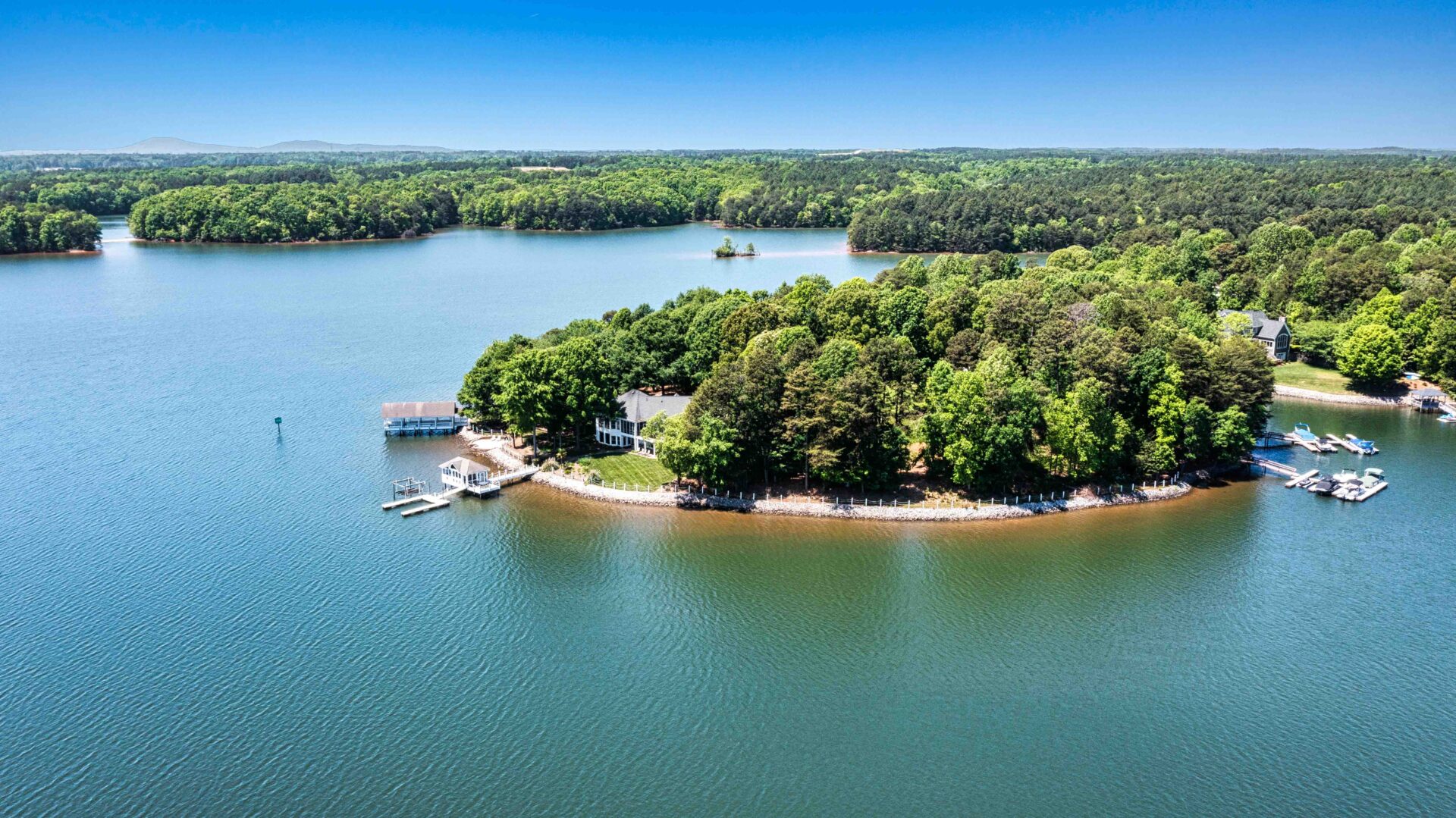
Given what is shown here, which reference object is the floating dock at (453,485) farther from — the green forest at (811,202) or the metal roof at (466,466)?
the green forest at (811,202)

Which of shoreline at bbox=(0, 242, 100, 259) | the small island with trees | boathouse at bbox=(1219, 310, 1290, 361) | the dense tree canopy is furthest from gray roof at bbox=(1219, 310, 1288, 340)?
shoreline at bbox=(0, 242, 100, 259)

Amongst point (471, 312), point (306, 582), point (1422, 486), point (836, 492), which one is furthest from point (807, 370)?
point (471, 312)

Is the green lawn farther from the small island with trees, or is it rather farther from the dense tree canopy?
the small island with trees

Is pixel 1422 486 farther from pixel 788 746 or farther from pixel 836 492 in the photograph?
pixel 788 746

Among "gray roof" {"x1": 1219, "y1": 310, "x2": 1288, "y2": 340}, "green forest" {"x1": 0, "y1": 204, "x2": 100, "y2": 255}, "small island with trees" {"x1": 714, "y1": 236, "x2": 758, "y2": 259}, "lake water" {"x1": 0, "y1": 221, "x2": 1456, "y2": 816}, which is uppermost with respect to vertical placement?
"green forest" {"x1": 0, "y1": 204, "x2": 100, "y2": 255}

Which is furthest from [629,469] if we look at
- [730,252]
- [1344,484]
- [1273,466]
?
[730,252]

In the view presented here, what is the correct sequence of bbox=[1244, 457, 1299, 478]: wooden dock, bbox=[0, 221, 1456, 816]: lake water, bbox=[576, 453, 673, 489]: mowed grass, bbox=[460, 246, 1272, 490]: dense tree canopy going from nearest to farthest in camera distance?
1. bbox=[0, 221, 1456, 816]: lake water
2. bbox=[460, 246, 1272, 490]: dense tree canopy
3. bbox=[576, 453, 673, 489]: mowed grass
4. bbox=[1244, 457, 1299, 478]: wooden dock

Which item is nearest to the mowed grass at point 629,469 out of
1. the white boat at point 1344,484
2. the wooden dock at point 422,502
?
the wooden dock at point 422,502
